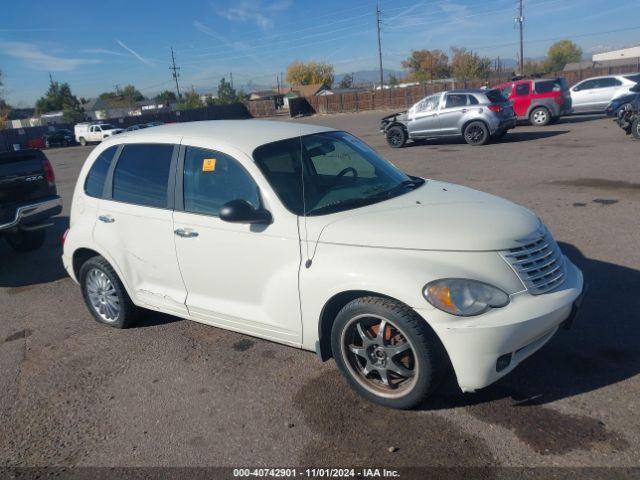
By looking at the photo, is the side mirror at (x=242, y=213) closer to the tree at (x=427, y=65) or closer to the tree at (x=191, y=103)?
the tree at (x=191, y=103)

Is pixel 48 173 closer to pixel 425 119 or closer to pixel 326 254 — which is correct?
pixel 326 254

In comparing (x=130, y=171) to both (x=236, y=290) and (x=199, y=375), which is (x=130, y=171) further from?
(x=199, y=375)

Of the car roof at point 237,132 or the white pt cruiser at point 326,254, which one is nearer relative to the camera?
the white pt cruiser at point 326,254

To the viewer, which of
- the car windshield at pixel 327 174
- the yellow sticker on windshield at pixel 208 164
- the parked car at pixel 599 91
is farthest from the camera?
the parked car at pixel 599 91

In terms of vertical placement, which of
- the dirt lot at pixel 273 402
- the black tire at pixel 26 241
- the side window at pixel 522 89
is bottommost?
the dirt lot at pixel 273 402

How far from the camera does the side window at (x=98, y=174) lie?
477 centimetres

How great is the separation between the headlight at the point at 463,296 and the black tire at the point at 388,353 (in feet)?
0.56

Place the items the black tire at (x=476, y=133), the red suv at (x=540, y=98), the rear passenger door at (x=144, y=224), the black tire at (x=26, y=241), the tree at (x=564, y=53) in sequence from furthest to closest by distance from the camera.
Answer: the tree at (x=564, y=53) < the red suv at (x=540, y=98) < the black tire at (x=476, y=133) < the black tire at (x=26, y=241) < the rear passenger door at (x=144, y=224)

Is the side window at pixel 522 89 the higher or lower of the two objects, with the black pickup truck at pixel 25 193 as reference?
higher

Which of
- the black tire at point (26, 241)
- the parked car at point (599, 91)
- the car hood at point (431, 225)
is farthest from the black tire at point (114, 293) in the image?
the parked car at point (599, 91)

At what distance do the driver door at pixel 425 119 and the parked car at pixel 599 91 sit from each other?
7.95 meters

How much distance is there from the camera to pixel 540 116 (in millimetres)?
19891

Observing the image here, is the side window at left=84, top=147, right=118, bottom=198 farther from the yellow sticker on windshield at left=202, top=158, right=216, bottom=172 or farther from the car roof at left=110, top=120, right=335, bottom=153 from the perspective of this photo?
the yellow sticker on windshield at left=202, top=158, right=216, bottom=172

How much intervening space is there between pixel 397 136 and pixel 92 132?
31.9 meters
